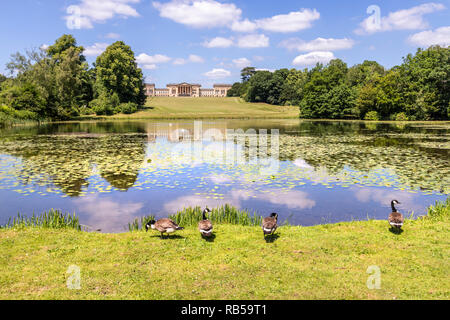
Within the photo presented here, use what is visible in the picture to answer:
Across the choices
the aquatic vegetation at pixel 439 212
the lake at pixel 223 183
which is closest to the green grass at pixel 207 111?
the lake at pixel 223 183

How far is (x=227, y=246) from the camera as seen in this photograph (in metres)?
9.50

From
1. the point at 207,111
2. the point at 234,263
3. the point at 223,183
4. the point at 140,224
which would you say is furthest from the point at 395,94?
the point at 234,263

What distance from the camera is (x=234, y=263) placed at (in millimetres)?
8398

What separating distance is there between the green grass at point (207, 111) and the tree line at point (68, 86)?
23.2 feet

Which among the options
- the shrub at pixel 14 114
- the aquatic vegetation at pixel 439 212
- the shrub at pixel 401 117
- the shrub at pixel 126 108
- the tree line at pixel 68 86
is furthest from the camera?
the shrub at pixel 126 108

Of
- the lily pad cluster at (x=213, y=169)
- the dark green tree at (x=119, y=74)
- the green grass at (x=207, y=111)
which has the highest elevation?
the dark green tree at (x=119, y=74)

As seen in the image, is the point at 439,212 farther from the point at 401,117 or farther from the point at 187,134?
the point at 401,117

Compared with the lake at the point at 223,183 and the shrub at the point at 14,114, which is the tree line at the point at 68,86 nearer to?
the shrub at the point at 14,114

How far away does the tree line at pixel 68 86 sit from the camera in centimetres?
7238

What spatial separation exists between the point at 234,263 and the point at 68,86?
95528 millimetres

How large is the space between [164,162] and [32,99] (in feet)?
206

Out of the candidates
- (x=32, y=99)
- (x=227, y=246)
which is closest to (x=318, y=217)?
(x=227, y=246)
